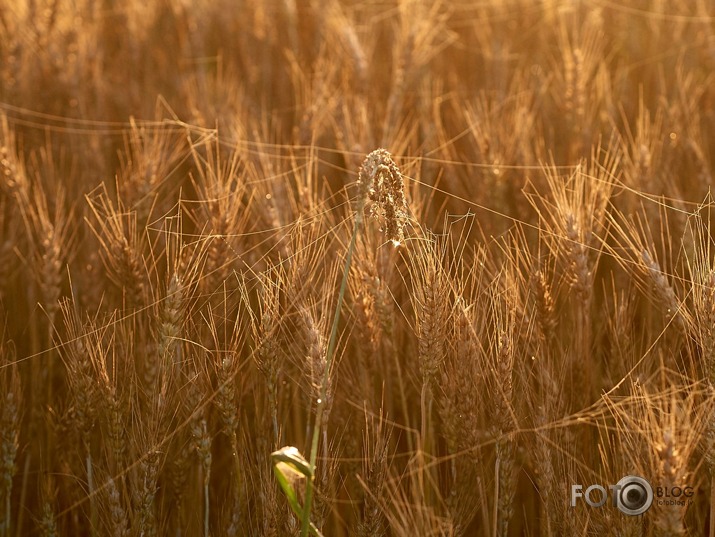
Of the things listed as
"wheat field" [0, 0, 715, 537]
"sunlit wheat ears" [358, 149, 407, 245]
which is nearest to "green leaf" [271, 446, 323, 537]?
"wheat field" [0, 0, 715, 537]

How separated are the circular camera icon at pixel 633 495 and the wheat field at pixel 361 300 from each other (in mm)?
37

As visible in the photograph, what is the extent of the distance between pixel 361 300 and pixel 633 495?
0.66 m

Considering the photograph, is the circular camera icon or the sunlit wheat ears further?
the circular camera icon

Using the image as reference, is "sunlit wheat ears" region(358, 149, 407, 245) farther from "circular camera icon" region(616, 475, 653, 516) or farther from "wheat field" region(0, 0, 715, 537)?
"circular camera icon" region(616, 475, 653, 516)

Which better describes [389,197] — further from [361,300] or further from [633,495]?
[633,495]

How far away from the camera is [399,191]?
1288 mm

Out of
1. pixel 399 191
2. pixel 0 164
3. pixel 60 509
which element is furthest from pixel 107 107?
pixel 399 191

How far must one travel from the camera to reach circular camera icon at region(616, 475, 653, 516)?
4.54 feet

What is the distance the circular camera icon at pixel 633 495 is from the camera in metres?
1.38

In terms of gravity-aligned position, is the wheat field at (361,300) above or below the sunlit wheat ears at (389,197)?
below

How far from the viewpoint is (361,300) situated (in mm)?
1704

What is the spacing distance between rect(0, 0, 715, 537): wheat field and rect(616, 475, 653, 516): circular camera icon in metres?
0.04

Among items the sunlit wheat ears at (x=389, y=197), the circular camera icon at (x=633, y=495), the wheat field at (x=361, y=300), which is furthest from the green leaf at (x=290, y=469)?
the circular camera icon at (x=633, y=495)

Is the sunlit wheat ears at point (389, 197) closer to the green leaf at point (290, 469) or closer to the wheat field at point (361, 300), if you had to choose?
the wheat field at point (361, 300)
